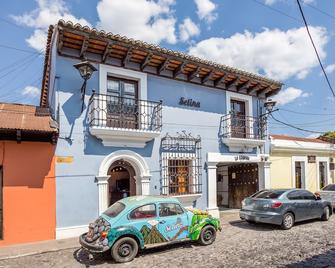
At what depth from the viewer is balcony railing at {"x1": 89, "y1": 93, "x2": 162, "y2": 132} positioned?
959cm

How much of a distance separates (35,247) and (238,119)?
9107 millimetres

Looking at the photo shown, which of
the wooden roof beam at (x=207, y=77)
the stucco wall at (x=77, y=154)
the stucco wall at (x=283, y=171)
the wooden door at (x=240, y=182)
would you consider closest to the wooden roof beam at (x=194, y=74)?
the wooden roof beam at (x=207, y=77)

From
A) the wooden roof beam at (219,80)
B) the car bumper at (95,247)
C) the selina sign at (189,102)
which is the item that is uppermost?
the wooden roof beam at (219,80)

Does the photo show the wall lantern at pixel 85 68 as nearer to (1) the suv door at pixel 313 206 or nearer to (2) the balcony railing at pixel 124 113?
(2) the balcony railing at pixel 124 113

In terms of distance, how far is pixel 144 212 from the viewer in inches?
292

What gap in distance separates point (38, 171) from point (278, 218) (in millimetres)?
7670

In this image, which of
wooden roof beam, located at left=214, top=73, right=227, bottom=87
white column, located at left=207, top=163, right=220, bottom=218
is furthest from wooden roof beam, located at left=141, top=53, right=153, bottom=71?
white column, located at left=207, top=163, right=220, bottom=218

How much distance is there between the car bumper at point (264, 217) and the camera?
988 centimetres

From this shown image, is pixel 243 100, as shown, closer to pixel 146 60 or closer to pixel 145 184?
pixel 146 60

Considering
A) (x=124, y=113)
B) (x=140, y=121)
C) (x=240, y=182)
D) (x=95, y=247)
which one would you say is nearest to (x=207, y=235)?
(x=95, y=247)

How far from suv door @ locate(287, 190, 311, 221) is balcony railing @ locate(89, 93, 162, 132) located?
5.30 metres

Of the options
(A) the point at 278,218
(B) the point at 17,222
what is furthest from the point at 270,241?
(B) the point at 17,222

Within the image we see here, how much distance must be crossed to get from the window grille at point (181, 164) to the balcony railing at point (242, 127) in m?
1.54

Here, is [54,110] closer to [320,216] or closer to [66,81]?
[66,81]
